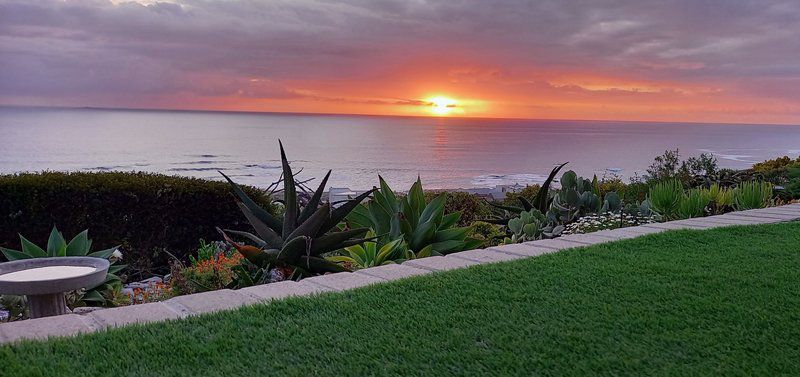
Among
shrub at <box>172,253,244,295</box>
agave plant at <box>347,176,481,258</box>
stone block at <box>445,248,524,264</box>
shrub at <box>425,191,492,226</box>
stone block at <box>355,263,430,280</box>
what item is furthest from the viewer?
shrub at <box>425,191,492,226</box>

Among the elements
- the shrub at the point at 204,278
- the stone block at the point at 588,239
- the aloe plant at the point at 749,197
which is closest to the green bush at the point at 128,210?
the shrub at the point at 204,278

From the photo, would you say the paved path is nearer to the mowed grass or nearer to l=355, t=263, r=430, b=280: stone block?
l=355, t=263, r=430, b=280: stone block

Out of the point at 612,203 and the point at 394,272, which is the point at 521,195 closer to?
the point at 612,203

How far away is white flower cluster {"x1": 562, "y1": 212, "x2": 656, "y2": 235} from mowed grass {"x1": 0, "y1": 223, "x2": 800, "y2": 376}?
259 cm

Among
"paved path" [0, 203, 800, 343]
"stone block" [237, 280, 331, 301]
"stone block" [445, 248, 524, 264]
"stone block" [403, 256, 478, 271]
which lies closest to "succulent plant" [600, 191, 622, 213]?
"paved path" [0, 203, 800, 343]

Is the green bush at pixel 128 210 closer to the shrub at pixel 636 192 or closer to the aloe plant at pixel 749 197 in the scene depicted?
the shrub at pixel 636 192

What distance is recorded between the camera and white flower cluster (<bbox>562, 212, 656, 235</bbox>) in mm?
6344

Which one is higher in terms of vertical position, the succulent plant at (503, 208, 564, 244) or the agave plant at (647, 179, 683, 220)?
the agave plant at (647, 179, 683, 220)

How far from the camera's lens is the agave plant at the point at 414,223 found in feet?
16.7

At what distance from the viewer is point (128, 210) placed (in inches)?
250

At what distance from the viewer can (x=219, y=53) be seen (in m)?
42.6

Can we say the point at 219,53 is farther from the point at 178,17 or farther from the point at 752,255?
the point at 752,255

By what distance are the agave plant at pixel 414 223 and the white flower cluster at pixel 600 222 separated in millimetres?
1425

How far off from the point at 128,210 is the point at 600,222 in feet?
15.7
